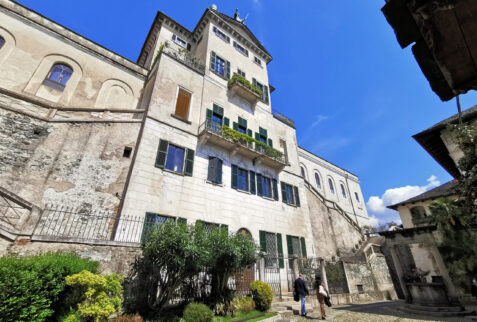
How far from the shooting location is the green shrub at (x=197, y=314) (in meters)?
6.31

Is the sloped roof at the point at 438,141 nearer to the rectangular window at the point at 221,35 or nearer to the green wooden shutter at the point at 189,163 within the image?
the green wooden shutter at the point at 189,163

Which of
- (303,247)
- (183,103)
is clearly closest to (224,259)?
(303,247)

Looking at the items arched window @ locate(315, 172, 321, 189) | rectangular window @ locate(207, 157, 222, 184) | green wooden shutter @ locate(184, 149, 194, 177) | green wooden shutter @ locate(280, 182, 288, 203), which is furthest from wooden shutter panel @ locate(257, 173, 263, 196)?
arched window @ locate(315, 172, 321, 189)

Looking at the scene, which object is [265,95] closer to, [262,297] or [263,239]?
[263,239]

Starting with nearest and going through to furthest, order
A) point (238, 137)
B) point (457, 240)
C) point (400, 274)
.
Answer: point (457, 240) < point (400, 274) < point (238, 137)

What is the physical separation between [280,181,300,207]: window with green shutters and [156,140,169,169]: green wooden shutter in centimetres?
988

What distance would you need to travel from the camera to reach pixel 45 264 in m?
5.20

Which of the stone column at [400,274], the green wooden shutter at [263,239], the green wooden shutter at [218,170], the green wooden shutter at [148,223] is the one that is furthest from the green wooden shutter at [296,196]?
the green wooden shutter at [148,223]

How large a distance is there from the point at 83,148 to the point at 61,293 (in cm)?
793

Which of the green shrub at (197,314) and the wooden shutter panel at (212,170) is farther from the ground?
the wooden shutter panel at (212,170)

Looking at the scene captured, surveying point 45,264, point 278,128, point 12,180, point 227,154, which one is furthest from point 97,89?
point 278,128

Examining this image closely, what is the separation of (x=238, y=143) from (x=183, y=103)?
5.24 metres

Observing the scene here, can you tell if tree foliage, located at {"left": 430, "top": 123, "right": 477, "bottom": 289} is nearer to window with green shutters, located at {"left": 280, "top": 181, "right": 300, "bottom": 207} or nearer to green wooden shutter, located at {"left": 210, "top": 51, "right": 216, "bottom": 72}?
window with green shutters, located at {"left": 280, "top": 181, "right": 300, "bottom": 207}

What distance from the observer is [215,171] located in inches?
557
